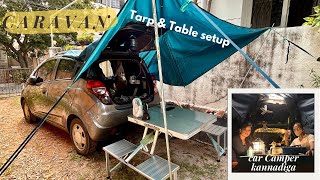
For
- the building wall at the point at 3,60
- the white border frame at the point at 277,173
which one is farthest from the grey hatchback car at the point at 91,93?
the building wall at the point at 3,60

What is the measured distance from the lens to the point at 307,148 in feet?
5.39

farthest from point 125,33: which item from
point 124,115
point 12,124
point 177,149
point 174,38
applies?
point 12,124

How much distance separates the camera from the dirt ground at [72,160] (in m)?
3.00

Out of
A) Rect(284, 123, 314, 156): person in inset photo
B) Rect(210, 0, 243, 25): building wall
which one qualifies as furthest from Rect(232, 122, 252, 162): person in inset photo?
Rect(210, 0, 243, 25): building wall

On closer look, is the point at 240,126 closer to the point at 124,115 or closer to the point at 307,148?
the point at 307,148

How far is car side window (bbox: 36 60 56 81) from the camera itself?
13.1ft

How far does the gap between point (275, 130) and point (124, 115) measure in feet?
7.02

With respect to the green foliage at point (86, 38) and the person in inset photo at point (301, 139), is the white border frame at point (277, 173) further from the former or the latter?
the green foliage at point (86, 38)

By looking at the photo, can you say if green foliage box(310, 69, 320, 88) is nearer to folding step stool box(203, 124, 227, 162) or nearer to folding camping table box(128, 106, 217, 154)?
folding step stool box(203, 124, 227, 162)

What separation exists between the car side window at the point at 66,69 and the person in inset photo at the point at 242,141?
2.81 m

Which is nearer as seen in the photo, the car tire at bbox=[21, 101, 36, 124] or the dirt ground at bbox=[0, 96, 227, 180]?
the dirt ground at bbox=[0, 96, 227, 180]

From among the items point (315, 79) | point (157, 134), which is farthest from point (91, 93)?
point (315, 79)

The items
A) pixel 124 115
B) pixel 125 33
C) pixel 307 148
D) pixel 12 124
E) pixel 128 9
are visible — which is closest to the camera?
pixel 307 148

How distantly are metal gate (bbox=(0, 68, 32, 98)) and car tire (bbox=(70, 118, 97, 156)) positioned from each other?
789 centimetres
